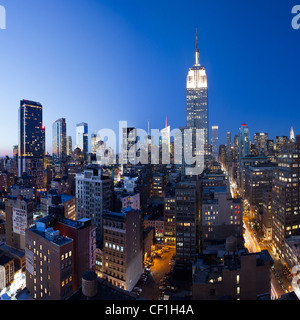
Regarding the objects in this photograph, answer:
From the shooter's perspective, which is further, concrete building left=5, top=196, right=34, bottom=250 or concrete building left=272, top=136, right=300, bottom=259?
concrete building left=272, top=136, right=300, bottom=259

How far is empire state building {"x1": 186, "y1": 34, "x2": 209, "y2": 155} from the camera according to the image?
141ft

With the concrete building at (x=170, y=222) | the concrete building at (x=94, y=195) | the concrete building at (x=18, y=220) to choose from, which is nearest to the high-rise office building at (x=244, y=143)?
the concrete building at (x=170, y=222)

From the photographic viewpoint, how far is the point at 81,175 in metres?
16.2

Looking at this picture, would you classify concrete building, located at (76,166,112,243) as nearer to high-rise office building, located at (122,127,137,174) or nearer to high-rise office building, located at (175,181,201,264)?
high-rise office building, located at (175,181,201,264)

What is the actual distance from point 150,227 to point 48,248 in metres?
9.04

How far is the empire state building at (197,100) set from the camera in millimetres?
43125

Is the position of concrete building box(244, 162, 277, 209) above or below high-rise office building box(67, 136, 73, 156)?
below

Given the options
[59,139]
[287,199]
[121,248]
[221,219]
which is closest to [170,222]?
[221,219]

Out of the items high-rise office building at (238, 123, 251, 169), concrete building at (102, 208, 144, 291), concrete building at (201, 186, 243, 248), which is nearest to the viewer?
concrete building at (102, 208, 144, 291)

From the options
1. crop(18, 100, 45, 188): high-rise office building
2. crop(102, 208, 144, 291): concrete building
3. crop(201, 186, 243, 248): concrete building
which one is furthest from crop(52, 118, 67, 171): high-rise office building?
crop(102, 208, 144, 291): concrete building

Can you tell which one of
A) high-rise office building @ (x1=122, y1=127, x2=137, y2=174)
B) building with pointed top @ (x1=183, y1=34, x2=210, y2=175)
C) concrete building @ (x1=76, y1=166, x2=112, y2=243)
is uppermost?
building with pointed top @ (x1=183, y1=34, x2=210, y2=175)

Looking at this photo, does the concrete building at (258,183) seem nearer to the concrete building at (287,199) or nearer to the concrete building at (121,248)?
the concrete building at (287,199)
